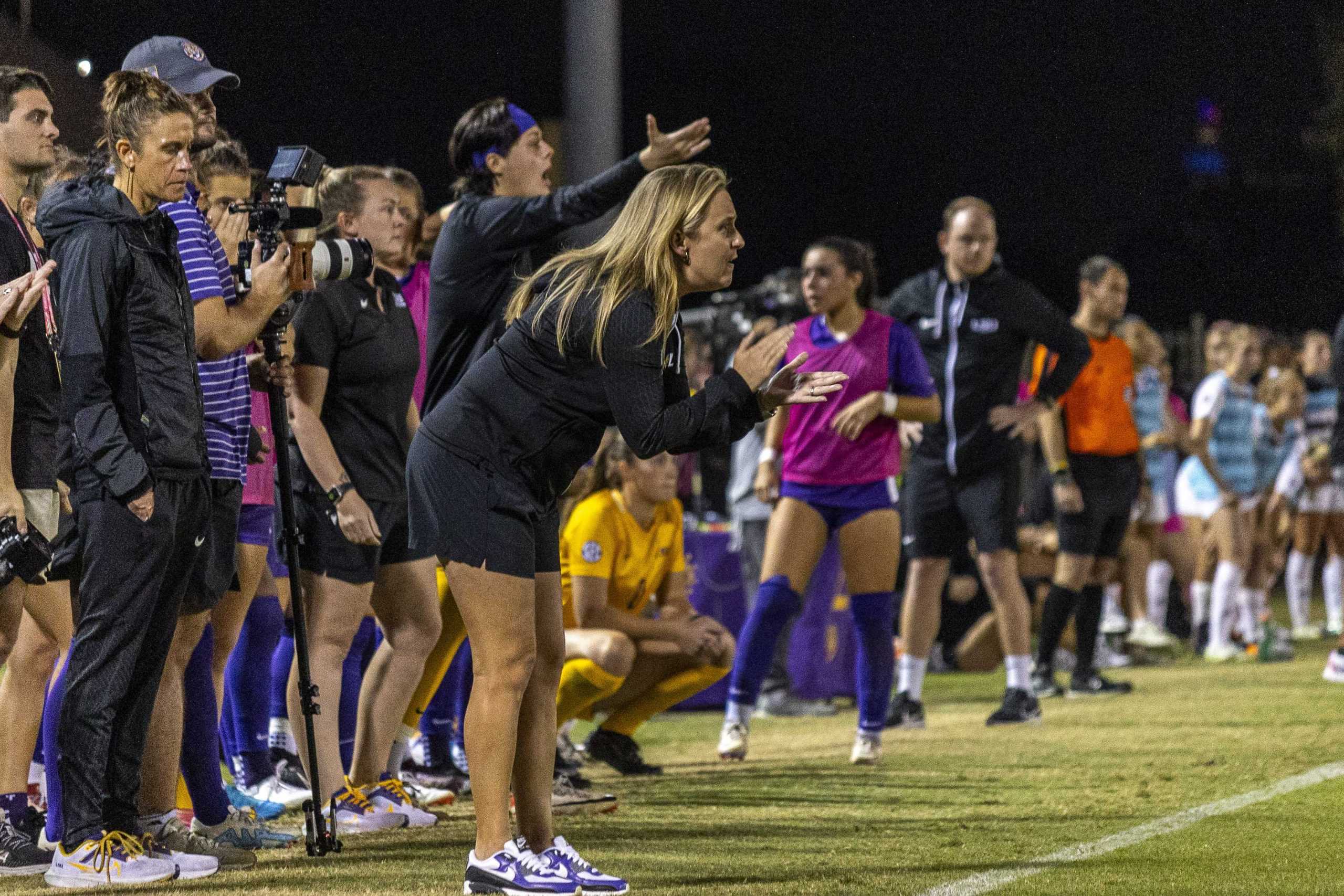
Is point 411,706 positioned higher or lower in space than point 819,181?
lower

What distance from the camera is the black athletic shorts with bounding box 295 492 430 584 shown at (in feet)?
16.7

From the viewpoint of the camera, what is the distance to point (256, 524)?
17.5 feet

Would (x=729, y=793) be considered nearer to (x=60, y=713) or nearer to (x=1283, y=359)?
(x=60, y=713)

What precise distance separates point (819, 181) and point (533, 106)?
24066mm

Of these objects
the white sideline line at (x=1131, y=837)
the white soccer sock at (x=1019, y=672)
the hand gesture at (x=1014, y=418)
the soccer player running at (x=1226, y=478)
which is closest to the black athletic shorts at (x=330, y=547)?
the white sideline line at (x=1131, y=837)

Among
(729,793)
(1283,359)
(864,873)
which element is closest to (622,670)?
(729,793)

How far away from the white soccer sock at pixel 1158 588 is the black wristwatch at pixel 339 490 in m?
8.72

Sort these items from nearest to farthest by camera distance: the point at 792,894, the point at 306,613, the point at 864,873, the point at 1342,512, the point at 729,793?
the point at 792,894, the point at 864,873, the point at 306,613, the point at 729,793, the point at 1342,512

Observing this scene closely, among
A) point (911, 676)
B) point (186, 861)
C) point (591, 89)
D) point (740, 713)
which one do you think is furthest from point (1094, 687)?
point (186, 861)

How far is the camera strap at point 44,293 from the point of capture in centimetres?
449

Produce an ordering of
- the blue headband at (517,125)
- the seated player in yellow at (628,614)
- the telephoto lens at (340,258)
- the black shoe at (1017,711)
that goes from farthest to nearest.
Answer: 1. the black shoe at (1017,711)
2. the seated player in yellow at (628,614)
3. the blue headband at (517,125)
4. the telephoto lens at (340,258)

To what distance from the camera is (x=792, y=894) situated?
3.91 metres

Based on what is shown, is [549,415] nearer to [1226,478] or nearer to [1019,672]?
[1019,672]

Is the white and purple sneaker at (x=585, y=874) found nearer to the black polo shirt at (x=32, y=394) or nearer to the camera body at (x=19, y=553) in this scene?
the camera body at (x=19, y=553)
